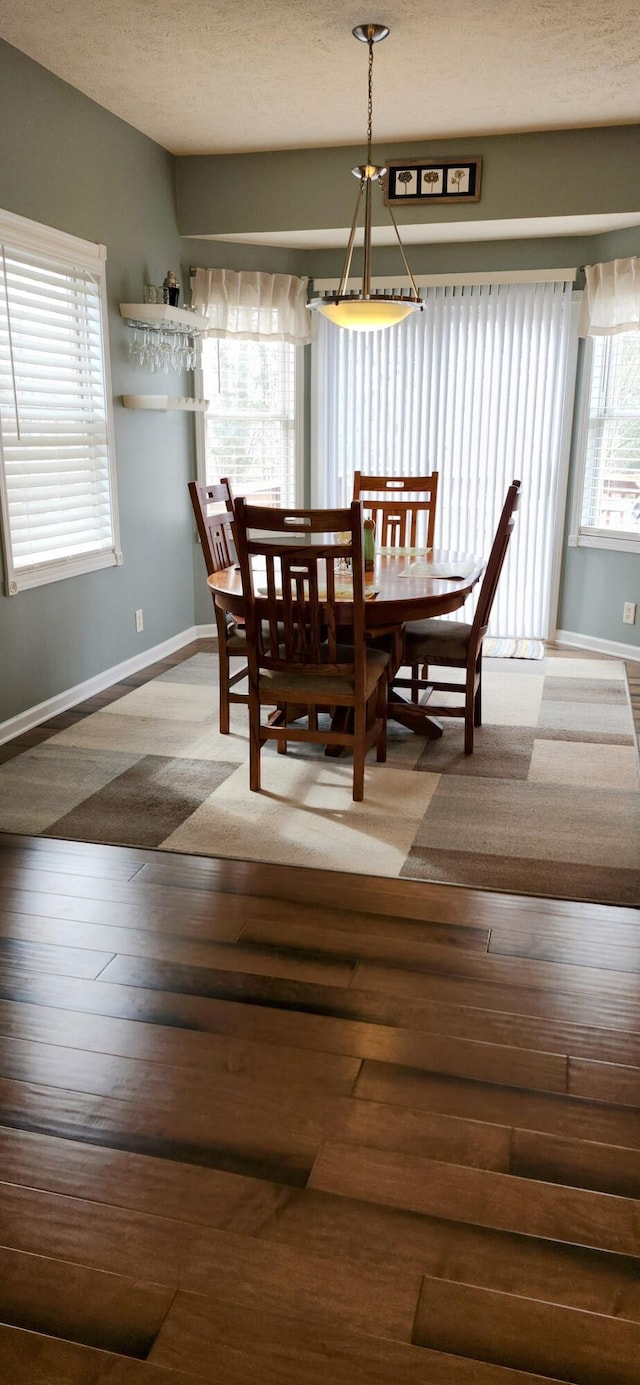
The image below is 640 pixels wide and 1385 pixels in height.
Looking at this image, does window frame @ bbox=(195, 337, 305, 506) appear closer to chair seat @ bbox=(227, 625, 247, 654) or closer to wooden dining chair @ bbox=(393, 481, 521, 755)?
chair seat @ bbox=(227, 625, 247, 654)

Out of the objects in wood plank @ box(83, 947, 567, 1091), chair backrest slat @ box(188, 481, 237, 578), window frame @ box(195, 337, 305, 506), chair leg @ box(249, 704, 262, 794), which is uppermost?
window frame @ box(195, 337, 305, 506)

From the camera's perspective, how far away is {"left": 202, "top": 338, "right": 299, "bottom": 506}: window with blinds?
6.11m

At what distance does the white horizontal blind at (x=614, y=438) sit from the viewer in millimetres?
5703

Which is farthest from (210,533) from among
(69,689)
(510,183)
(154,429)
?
(510,183)

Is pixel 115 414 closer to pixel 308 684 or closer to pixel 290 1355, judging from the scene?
pixel 308 684

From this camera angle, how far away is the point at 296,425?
6.36 meters

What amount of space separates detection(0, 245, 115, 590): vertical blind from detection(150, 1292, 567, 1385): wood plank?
322 centimetres

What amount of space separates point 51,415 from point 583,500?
3.31 metres

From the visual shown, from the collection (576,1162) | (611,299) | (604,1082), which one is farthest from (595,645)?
(576,1162)

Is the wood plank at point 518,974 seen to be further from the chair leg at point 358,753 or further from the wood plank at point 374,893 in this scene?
the chair leg at point 358,753

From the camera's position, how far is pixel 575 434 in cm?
604

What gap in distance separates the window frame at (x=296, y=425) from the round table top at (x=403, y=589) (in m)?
1.97

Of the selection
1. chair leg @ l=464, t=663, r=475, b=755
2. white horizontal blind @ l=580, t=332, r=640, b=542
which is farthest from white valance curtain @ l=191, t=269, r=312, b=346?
chair leg @ l=464, t=663, r=475, b=755

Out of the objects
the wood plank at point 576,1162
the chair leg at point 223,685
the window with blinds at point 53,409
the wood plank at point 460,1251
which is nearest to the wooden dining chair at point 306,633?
the chair leg at point 223,685
